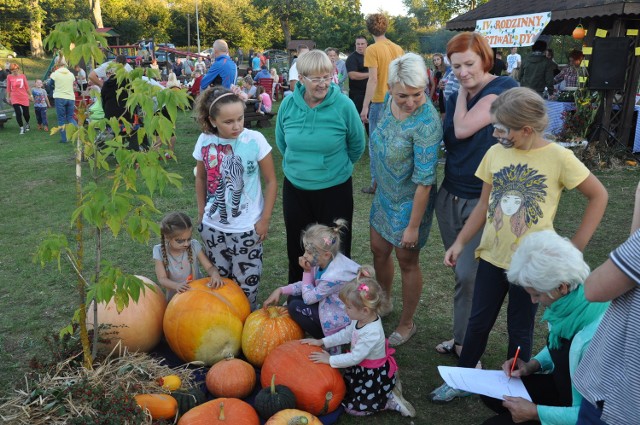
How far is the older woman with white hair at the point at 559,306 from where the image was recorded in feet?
6.53

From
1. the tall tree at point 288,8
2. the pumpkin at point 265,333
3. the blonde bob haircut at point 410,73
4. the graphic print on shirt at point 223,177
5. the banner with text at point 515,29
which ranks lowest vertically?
the pumpkin at point 265,333

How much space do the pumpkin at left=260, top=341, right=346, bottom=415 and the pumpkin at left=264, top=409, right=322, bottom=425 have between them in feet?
0.63

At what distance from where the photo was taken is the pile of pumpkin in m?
2.80

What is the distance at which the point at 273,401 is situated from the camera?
2.86 meters

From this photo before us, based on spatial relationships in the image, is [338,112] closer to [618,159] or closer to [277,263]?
[277,263]

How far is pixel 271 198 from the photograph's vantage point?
373 centimetres

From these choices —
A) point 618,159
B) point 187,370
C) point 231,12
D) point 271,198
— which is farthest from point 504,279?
point 231,12

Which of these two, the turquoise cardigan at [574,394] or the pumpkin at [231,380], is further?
the pumpkin at [231,380]

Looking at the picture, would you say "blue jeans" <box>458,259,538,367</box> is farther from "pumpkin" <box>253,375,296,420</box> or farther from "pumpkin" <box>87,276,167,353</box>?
"pumpkin" <box>87,276,167,353</box>

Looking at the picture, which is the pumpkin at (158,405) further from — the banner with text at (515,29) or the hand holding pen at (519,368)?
the banner with text at (515,29)

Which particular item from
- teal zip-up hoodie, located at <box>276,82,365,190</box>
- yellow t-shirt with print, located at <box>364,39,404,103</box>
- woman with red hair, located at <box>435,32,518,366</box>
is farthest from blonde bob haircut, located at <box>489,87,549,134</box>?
yellow t-shirt with print, located at <box>364,39,404,103</box>

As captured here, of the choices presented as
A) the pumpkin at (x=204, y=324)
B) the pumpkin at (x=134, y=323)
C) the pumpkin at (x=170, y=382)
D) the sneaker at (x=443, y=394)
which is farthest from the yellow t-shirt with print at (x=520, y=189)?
the pumpkin at (x=134, y=323)

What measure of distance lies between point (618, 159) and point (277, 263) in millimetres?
7031

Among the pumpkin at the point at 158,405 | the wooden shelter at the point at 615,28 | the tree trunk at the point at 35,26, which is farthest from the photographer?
the tree trunk at the point at 35,26
